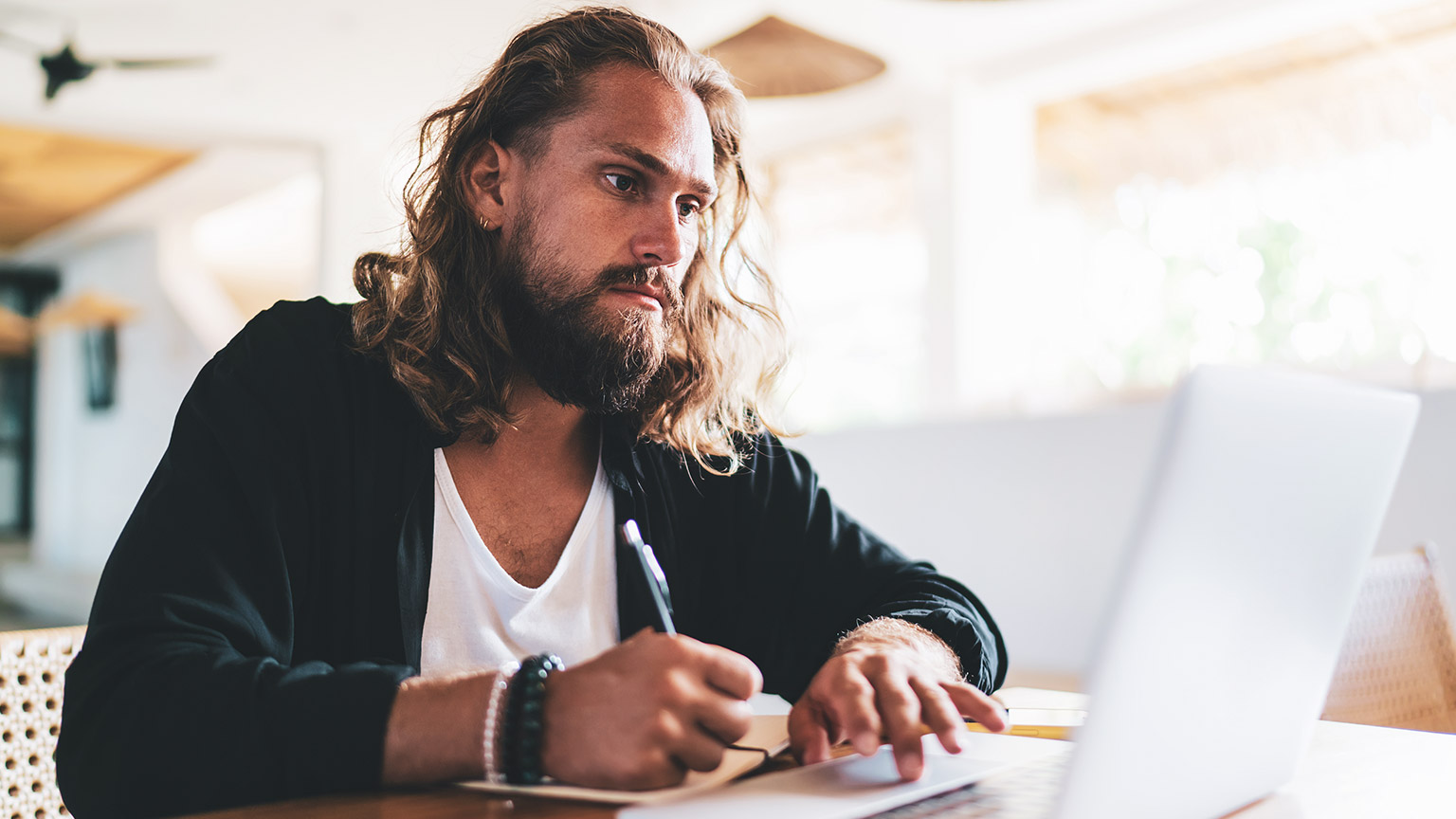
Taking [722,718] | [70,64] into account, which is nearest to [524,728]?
[722,718]

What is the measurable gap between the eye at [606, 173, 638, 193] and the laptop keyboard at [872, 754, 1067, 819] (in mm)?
840

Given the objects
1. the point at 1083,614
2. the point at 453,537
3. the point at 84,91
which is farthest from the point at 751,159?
the point at 84,91

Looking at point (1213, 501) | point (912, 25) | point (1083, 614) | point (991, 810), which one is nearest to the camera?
point (1213, 501)

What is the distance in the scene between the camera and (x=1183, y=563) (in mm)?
495

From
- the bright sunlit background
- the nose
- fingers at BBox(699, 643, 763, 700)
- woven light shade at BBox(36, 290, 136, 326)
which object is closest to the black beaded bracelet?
fingers at BBox(699, 643, 763, 700)

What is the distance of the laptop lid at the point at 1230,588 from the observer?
0.48 metres

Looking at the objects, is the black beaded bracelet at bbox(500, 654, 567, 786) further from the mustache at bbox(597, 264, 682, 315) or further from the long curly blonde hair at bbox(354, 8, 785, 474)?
the mustache at bbox(597, 264, 682, 315)

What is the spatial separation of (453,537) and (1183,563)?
0.81 meters

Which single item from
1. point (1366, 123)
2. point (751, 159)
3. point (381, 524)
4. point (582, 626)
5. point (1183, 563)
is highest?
point (1366, 123)

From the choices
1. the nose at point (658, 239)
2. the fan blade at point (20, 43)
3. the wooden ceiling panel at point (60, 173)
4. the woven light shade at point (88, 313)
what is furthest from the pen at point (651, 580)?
the woven light shade at point (88, 313)

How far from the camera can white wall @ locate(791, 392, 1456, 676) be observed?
3.58 meters

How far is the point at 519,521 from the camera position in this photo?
121 cm

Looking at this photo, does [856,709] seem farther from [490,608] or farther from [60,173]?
[60,173]

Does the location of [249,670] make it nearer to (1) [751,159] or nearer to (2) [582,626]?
(2) [582,626]
